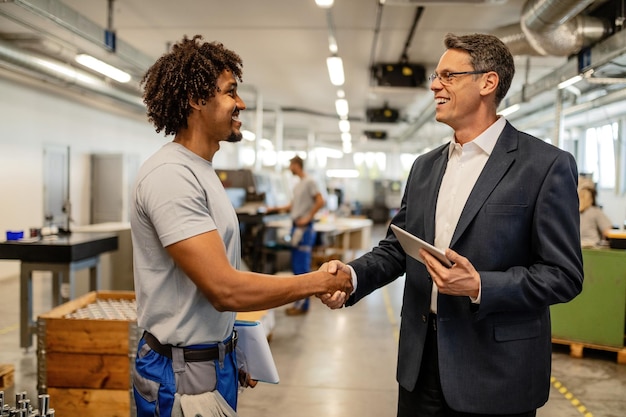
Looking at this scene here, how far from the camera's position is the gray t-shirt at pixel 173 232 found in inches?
54.1

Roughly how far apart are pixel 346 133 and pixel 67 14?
12965mm

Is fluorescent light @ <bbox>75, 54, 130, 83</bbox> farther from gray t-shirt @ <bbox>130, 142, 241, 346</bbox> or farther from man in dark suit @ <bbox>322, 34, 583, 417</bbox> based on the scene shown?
man in dark suit @ <bbox>322, 34, 583, 417</bbox>

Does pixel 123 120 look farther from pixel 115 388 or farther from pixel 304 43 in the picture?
pixel 115 388

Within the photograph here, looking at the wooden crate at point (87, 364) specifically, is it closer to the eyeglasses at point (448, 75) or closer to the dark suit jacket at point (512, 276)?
the dark suit jacket at point (512, 276)

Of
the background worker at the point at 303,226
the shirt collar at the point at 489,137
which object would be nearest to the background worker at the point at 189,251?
the shirt collar at the point at 489,137

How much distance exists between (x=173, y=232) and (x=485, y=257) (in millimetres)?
879

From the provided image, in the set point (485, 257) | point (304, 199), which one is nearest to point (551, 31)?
point (304, 199)

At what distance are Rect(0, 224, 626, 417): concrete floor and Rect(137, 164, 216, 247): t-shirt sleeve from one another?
2.58 meters

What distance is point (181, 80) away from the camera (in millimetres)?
1543

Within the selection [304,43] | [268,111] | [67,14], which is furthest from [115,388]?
[268,111]

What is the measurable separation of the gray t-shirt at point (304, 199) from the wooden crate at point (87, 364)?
3.65 meters

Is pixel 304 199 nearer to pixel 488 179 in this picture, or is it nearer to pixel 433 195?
pixel 433 195

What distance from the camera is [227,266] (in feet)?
4.54

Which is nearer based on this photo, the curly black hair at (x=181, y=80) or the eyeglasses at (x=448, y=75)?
the curly black hair at (x=181, y=80)
